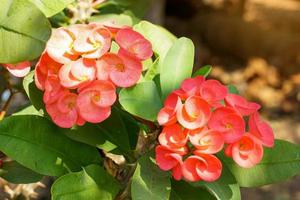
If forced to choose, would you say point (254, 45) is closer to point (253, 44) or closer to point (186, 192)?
point (253, 44)

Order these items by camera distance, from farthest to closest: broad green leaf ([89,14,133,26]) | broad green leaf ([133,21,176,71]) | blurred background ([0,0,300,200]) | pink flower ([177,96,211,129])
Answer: blurred background ([0,0,300,200])
broad green leaf ([89,14,133,26])
broad green leaf ([133,21,176,71])
pink flower ([177,96,211,129])

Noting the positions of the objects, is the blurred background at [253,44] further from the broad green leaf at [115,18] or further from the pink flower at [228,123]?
the pink flower at [228,123]

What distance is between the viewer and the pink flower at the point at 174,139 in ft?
3.77

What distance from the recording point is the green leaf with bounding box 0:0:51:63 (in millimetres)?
1189

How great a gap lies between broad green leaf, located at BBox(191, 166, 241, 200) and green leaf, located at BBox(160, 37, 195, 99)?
194 millimetres

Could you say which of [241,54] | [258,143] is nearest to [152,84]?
[258,143]

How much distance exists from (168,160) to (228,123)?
0.12m

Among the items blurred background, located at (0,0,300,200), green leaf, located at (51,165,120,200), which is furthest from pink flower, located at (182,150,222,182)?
blurred background, located at (0,0,300,200)

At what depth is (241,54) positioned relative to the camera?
16.7 feet

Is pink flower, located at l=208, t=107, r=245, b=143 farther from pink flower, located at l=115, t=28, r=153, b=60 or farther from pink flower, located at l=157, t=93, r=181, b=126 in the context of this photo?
pink flower, located at l=115, t=28, r=153, b=60

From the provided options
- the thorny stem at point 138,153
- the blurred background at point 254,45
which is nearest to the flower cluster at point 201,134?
the thorny stem at point 138,153

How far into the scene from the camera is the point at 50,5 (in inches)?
52.1

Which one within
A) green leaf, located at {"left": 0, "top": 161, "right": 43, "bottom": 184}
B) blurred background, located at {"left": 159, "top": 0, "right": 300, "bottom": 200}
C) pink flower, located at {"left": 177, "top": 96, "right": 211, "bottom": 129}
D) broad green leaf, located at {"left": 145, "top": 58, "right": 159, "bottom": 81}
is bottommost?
blurred background, located at {"left": 159, "top": 0, "right": 300, "bottom": 200}

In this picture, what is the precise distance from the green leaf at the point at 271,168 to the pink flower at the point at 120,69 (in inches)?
9.7
